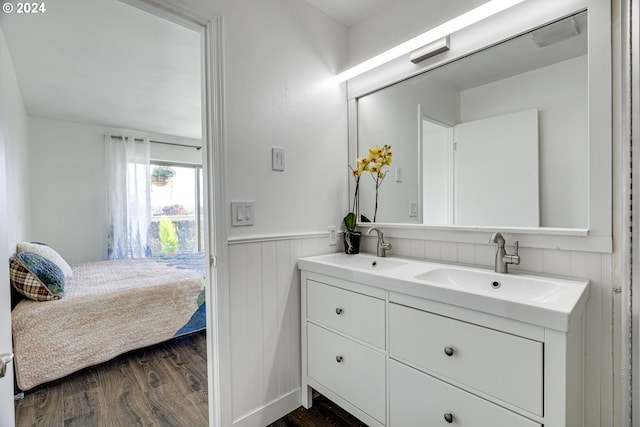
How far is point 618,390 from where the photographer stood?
3.70 ft

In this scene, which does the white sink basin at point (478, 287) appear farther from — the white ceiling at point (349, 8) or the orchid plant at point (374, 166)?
the white ceiling at point (349, 8)

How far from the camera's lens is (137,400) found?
1.88m

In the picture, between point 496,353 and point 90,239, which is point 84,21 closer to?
point 496,353

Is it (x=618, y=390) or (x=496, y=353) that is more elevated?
(x=496, y=353)

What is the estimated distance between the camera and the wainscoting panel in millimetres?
1542

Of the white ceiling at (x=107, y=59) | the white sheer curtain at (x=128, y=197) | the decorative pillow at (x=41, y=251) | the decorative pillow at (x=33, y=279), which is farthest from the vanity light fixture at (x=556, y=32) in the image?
the white sheer curtain at (x=128, y=197)

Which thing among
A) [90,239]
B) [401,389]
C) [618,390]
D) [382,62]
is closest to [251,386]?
[401,389]

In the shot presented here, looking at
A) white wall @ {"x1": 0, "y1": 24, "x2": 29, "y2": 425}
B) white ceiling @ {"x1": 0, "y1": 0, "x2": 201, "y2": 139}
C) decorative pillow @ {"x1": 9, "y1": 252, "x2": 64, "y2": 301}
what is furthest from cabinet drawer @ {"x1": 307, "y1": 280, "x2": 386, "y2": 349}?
white ceiling @ {"x1": 0, "y1": 0, "x2": 201, "y2": 139}

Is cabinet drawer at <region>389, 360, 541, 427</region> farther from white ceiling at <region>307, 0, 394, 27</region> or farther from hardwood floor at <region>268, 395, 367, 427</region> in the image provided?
white ceiling at <region>307, 0, 394, 27</region>

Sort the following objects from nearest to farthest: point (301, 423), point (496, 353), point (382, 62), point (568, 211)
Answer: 1. point (496, 353)
2. point (568, 211)
3. point (301, 423)
4. point (382, 62)

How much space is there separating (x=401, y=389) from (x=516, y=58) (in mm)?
1541

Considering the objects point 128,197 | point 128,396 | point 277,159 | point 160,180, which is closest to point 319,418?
point 128,396

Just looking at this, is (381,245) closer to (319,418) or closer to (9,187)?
(319,418)

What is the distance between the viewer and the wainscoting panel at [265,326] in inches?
60.7
